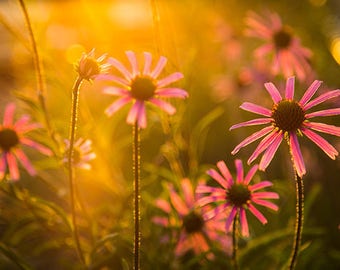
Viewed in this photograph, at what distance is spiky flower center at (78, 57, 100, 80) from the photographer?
44.6 inches

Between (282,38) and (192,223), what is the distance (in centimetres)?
126

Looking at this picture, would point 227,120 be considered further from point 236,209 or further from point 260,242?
point 236,209

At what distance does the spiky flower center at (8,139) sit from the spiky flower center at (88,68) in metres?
0.84

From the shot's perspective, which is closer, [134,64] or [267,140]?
[267,140]

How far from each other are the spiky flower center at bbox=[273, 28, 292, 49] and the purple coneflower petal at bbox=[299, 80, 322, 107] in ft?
4.57

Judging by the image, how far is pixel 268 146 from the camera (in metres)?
1.21

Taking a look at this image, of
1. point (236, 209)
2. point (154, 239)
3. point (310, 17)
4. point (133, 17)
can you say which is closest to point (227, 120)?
point (310, 17)

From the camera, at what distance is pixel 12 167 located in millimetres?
1776

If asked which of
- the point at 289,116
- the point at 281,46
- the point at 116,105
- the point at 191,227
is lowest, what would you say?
the point at 191,227

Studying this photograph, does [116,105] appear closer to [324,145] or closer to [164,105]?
[164,105]

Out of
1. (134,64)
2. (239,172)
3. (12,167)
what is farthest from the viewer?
(12,167)

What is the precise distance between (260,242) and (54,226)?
0.83 metres

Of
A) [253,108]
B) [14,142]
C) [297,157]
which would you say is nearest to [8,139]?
[14,142]

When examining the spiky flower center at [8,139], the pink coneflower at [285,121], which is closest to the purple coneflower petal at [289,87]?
the pink coneflower at [285,121]
